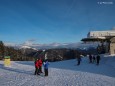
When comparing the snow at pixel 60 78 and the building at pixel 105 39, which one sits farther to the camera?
the building at pixel 105 39

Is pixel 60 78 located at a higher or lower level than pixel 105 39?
lower

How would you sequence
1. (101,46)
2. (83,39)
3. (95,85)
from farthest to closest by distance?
(101,46) < (83,39) < (95,85)

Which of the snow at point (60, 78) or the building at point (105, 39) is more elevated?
the building at point (105, 39)

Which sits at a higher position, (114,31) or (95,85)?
(114,31)

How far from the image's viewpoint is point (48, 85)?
19.0 meters

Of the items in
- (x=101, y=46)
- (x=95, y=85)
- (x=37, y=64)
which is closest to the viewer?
(x=95, y=85)

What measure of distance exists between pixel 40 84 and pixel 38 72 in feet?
22.6

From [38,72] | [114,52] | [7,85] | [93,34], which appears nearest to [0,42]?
[93,34]

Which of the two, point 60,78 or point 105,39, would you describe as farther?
point 105,39

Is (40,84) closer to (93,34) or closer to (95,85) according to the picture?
(95,85)

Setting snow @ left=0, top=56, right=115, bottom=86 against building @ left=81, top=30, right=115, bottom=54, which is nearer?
snow @ left=0, top=56, right=115, bottom=86

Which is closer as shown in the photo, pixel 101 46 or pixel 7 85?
pixel 7 85

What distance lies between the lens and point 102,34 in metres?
72.9

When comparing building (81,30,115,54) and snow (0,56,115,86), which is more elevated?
building (81,30,115,54)
